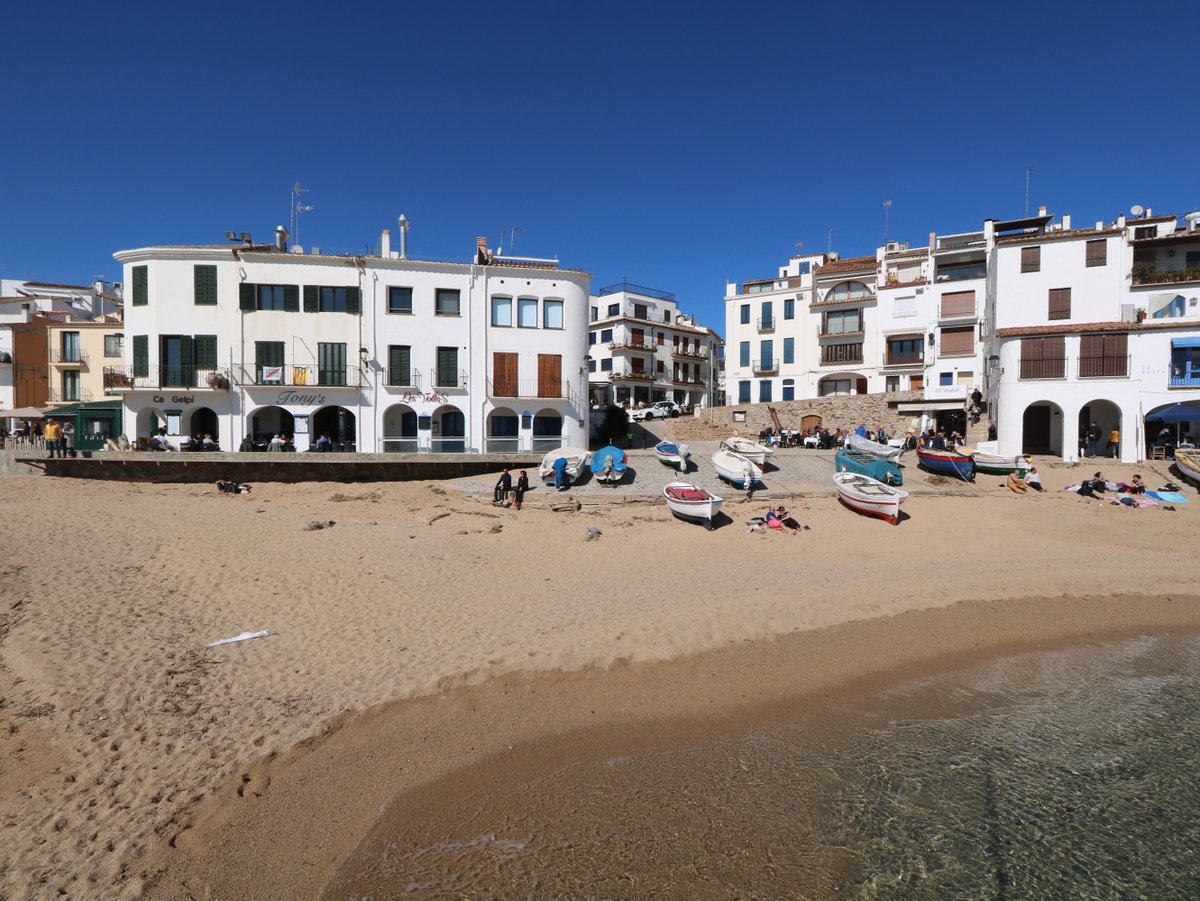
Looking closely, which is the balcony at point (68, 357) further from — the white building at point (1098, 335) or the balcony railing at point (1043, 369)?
the balcony railing at point (1043, 369)

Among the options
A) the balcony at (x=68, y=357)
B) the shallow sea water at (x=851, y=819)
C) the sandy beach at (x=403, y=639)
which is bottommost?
the shallow sea water at (x=851, y=819)

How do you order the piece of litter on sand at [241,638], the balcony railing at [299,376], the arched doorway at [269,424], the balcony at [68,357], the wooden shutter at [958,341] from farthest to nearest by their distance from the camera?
1. the wooden shutter at [958,341]
2. the balcony at [68,357]
3. the arched doorway at [269,424]
4. the balcony railing at [299,376]
5. the piece of litter on sand at [241,638]

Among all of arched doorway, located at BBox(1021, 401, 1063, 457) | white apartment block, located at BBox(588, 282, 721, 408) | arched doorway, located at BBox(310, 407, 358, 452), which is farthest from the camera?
white apartment block, located at BBox(588, 282, 721, 408)

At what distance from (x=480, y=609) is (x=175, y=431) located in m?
26.1

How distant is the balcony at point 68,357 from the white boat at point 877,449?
46.1 m

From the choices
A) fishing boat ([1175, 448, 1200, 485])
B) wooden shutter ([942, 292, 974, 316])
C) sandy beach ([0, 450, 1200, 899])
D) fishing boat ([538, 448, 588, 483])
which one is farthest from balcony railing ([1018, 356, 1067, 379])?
fishing boat ([538, 448, 588, 483])

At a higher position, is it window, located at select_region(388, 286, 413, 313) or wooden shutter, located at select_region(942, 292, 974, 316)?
wooden shutter, located at select_region(942, 292, 974, 316)

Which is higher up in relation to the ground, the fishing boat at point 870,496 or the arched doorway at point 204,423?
the arched doorway at point 204,423

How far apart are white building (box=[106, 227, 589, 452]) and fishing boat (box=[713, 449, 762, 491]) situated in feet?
27.8

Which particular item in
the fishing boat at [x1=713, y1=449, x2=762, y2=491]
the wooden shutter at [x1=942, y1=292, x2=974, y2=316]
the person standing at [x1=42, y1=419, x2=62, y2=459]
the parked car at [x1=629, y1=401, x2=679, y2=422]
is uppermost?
the wooden shutter at [x1=942, y1=292, x2=974, y2=316]

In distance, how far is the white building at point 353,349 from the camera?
98.9ft

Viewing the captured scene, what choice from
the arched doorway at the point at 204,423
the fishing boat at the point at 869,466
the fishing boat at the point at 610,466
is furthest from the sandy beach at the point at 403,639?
the arched doorway at the point at 204,423

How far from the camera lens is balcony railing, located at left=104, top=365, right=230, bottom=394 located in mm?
29812

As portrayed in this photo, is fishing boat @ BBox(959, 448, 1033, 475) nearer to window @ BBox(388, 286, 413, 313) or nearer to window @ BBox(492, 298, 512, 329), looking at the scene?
window @ BBox(492, 298, 512, 329)
